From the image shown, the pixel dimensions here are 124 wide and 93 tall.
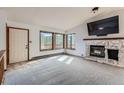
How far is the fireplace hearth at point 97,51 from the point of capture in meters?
5.19

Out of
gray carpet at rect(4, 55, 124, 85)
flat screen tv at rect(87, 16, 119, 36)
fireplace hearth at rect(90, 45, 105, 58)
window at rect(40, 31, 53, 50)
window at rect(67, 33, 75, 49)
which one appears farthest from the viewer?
window at rect(67, 33, 75, 49)

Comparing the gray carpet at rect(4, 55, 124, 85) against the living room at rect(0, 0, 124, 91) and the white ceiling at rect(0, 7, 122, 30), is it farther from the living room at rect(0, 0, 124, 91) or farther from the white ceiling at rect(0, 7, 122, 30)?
the white ceiling at rect(0, 7, 122, 30)

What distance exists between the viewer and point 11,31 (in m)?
4.40

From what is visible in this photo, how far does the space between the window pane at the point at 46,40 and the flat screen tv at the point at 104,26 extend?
2.86 meters

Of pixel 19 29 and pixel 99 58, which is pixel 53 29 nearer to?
pixel 19 29

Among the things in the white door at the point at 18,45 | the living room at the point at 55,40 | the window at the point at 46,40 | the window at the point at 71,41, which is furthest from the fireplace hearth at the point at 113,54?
the white door at the point at 18,45

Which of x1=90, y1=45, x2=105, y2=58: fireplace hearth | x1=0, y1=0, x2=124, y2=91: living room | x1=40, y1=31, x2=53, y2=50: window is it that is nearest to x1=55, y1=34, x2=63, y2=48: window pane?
x1=0, y1=0, x2=124, y2=91: living room

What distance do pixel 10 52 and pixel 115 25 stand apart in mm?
5231

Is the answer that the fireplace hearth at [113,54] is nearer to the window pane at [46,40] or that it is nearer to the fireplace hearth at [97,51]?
the fireplace hearth at [97,51]

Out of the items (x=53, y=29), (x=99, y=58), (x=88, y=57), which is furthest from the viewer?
(x=53, y=29)

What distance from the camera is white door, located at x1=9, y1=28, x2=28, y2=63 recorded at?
4.42 meters

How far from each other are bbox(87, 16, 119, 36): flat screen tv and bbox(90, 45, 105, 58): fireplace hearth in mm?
774
